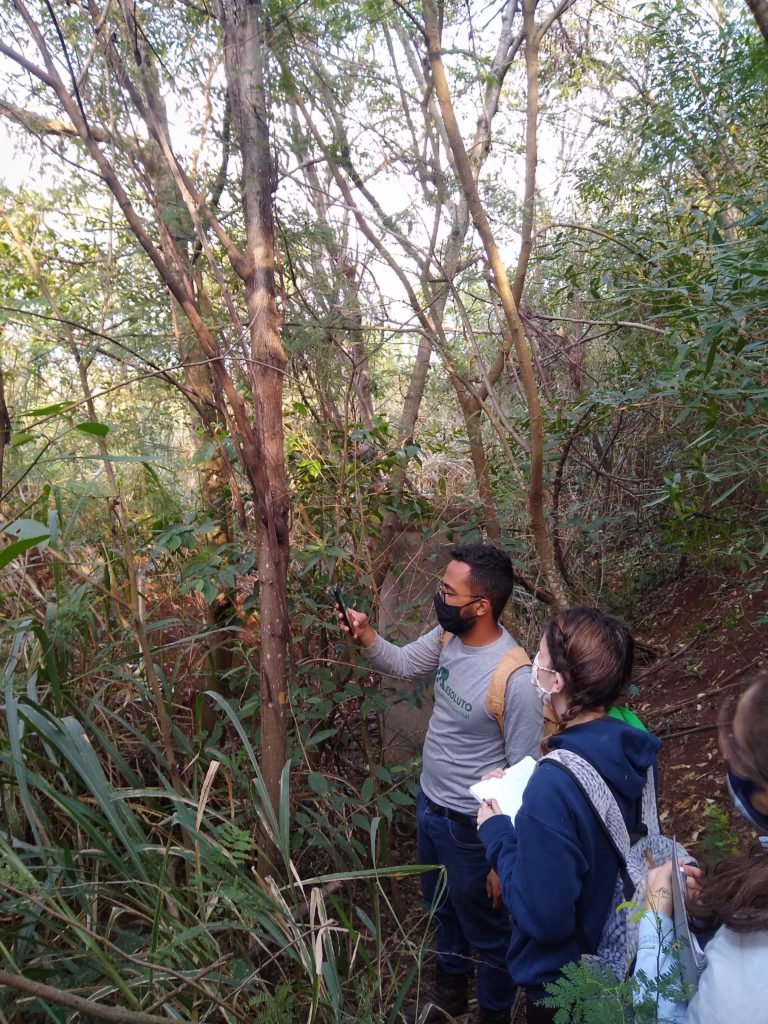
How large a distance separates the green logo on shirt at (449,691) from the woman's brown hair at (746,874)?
1.07 metres

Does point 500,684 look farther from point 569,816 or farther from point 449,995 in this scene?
point 449,995

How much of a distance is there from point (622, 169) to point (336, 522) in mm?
4259

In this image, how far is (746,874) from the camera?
3.96ft

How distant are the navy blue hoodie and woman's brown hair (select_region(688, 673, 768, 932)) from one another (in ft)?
0.88

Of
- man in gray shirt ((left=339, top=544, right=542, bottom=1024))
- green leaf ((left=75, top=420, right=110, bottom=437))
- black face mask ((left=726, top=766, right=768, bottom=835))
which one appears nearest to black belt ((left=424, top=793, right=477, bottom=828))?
man in gray shirt ((left=339, top=544, right=542, bottom=1024))

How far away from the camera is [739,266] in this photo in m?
2.49

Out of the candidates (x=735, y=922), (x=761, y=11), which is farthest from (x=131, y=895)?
(x=761, y=11)

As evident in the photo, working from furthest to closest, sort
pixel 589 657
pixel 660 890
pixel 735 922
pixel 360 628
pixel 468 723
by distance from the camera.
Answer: pixel 360 628 < pixel 468 723 < pixel 589 657 < pixel 660 890 < pixel 735 922

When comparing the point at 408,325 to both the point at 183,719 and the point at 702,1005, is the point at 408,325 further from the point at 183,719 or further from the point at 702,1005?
the point at 702,1005

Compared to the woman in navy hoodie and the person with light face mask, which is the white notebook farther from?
the person with light face mask

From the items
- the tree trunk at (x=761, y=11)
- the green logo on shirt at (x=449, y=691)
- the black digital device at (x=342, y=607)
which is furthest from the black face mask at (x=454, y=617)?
the tree trunk at (x=761, y=11)

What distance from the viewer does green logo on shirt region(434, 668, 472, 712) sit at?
91.7 inches

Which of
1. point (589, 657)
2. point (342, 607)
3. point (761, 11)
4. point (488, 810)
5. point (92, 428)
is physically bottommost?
point (488, 810)

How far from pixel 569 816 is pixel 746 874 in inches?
15.0
